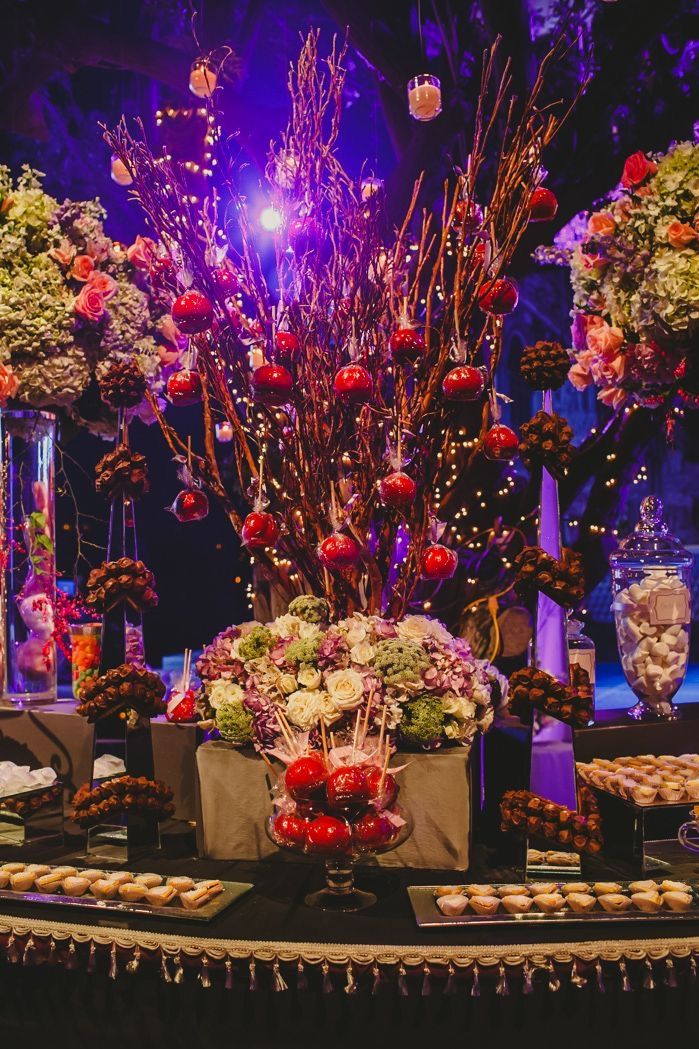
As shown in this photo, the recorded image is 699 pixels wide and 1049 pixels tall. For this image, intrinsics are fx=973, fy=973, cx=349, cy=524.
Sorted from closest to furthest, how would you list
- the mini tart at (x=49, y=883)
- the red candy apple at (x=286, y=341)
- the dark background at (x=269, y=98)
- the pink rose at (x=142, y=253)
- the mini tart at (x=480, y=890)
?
the mini tart at (x=480, y=890), the mini tart at (x=49, y=883), the red candy apple at (x=286, y=341), the pink rose at (x=142, y=253), the dark background at (x=269, y=98)

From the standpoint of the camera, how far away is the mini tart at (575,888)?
1.74 m

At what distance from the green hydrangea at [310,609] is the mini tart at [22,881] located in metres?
0.76

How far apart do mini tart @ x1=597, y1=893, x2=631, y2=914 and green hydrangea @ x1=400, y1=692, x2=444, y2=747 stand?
0.44 m

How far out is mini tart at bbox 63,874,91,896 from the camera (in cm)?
181

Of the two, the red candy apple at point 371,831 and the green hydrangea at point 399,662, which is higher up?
the green hydrangea at point 399,662

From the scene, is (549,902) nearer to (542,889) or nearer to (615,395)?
(542,889)

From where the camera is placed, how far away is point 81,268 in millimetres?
2588

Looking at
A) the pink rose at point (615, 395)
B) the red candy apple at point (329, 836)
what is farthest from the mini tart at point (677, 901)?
the pink rose at point (615, 395)

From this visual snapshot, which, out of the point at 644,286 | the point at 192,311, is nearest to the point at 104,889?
the point at 192,311

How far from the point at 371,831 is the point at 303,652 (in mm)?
485

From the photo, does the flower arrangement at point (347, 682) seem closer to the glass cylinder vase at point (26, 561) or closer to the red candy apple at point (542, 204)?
the glass cylinder vase at point (26, 561)

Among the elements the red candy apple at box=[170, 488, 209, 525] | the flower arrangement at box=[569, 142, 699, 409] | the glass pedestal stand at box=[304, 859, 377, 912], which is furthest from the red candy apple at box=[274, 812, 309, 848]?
the flower arrangement at box=[569, 142, 699, 409]

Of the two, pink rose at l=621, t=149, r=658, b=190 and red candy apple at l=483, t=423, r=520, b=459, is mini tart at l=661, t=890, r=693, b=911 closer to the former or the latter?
red candy apple at l=483, t=423, r=520, b=459

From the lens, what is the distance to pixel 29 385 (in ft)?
8.30
